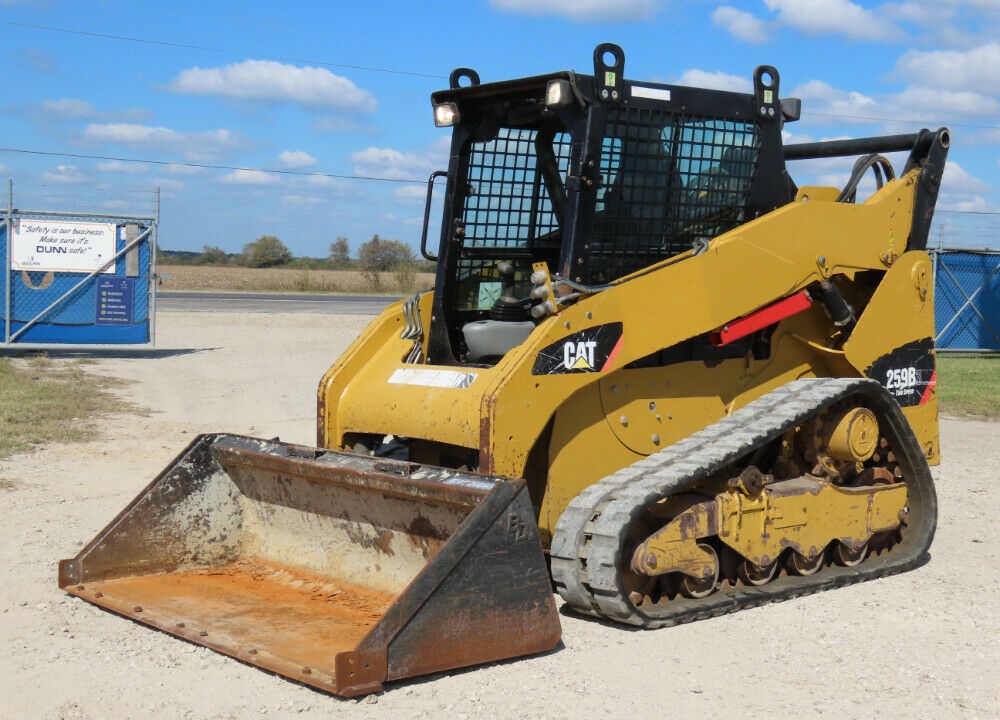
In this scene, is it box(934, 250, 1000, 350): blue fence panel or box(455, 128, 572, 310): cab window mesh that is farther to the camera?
box(934, 250, 1000, 350): blue fence panel

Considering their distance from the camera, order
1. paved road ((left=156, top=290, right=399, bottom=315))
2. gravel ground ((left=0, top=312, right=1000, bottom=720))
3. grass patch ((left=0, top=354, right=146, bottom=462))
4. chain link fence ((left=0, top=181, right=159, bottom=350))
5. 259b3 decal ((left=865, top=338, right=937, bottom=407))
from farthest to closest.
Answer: paved road ((left=156, top=290, right=399, bottom=315)), chain link fence ((left=0, top=181, right=159, bottom=350)), grass patch ((left=0, top=354, right=146, bottom=462)), 259b3 decal ((left=865, top=338, right=937, bottom=407)), gravel ground ((left=0, top=312, right=1000, bottom=720))

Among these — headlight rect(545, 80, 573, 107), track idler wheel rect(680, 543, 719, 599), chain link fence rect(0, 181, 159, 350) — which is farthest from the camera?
chain link fence rect(0, 181, 159, 350)

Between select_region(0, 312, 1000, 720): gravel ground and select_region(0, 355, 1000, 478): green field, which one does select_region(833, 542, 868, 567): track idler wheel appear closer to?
select_region(0, 312, 1000, 720): gravel ground

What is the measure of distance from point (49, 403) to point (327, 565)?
8.44 metres

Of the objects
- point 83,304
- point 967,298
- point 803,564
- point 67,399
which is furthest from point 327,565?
point 967,298

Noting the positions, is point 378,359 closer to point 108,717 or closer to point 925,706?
point 108,717

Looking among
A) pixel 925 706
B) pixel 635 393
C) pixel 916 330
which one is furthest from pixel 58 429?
pixel 925 706

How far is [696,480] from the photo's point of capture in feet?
18.7

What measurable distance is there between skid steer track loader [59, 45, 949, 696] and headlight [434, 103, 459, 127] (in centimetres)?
1

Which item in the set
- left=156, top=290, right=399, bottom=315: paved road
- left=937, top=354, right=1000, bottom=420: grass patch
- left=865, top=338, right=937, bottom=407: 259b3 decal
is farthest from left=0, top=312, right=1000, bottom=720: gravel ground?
left=156, top=290, right=399, bottom=315: paved road

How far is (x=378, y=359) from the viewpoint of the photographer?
6.76m

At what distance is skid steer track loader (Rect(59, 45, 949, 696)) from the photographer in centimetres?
528

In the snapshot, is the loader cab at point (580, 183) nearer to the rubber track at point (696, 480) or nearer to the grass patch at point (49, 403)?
the rubber track at point (696, 480)

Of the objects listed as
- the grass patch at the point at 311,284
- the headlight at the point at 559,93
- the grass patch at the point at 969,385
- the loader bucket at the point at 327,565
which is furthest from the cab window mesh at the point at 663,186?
the grass patch at the point at 311,284
